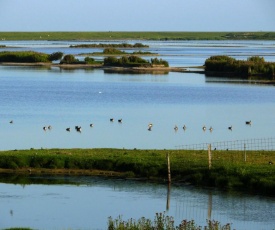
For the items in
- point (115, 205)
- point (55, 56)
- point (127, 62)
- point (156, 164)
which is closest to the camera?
point (115, 205)

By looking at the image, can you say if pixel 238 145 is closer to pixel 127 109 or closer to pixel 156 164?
pixel 156 164

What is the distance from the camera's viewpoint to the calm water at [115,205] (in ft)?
79.2

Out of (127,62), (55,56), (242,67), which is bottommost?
(242,67)

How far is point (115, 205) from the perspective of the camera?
26.6 m

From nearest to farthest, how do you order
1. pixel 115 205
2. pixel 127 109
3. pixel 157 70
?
pixel 115 205 → pixel 127 109 → pixel 157 70

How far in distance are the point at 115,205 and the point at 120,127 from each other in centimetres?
1981

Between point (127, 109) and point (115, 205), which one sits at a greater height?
point (127, 109)

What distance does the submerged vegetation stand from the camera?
86.0 m

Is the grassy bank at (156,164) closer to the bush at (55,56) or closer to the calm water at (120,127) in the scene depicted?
the calm water at (120,127)

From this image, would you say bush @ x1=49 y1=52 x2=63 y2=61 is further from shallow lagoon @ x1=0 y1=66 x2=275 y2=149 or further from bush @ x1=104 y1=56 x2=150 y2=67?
shallow lagoon @ x1=0 y1=66 x2=275 y2=149

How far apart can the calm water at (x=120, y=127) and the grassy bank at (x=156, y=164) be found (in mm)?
910

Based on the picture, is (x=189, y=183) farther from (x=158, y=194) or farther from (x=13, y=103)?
(x=13, y=103)

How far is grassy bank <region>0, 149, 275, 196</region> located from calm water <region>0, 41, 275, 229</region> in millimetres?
910

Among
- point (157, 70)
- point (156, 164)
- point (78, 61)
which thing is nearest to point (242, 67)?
point (157, 70)
